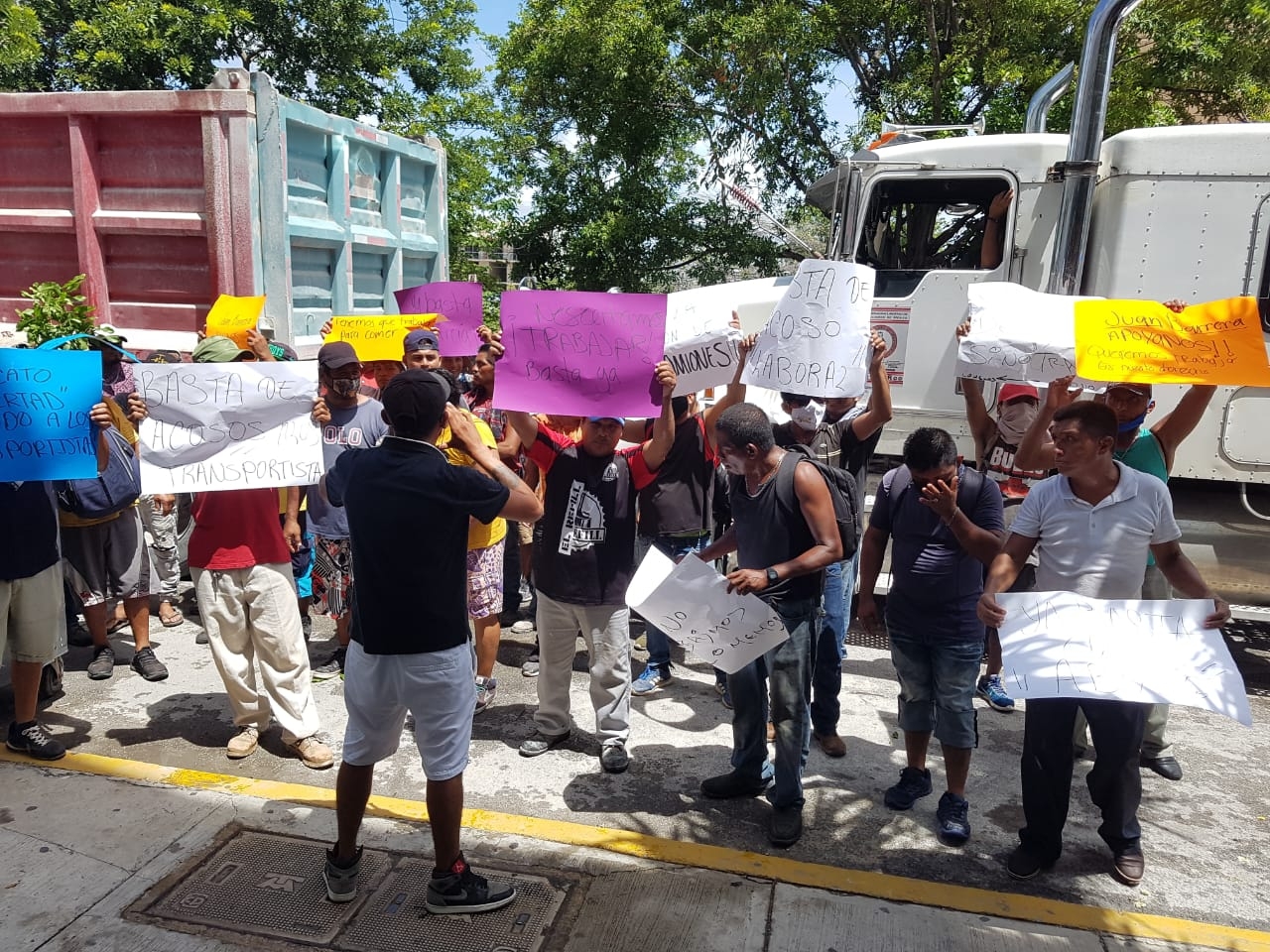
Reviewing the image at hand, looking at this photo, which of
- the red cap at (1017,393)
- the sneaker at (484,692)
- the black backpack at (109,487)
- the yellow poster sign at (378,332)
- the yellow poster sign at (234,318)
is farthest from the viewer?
the yellow poster sign at (378,332)

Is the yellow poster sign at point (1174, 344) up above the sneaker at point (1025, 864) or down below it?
above

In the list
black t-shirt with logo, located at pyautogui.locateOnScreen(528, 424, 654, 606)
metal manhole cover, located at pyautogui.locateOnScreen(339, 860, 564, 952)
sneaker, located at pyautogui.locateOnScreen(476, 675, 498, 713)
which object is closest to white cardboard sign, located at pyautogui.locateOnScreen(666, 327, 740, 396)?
black t-shirt with logo, located at pyautogui.locateOnScreen(528, 424, 654, 606)

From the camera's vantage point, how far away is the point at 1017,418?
4758mm

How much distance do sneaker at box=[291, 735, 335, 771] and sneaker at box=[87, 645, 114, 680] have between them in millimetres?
1619

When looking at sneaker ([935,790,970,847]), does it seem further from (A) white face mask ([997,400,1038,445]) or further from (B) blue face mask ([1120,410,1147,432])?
(A) white face mask ([997,400,1038,445])

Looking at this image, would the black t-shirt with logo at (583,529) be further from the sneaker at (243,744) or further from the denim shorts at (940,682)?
the sneaker at (243,744)

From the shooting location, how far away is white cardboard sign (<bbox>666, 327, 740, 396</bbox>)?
4.05 metres

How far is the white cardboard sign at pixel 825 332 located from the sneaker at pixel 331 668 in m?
2.94

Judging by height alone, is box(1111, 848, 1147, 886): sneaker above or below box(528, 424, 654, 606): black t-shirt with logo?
below

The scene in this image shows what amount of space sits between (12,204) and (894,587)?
675 centimetres

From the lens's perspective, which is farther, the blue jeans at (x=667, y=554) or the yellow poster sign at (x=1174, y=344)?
the blue jeans at (x=667, y=554)

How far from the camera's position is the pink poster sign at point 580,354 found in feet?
12.3

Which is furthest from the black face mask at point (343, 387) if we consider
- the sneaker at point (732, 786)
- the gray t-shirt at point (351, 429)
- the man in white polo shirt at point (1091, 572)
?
the man in white polo shirt at point (1091, 572)

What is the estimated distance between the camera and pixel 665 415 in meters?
3.96
